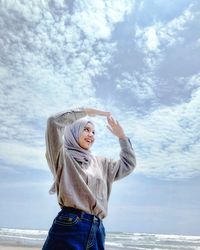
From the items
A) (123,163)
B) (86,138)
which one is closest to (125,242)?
(123,163)

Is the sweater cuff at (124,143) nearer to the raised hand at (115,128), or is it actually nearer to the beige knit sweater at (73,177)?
the raised hand at (115,128)

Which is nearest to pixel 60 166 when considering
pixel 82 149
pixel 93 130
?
pixel 82 149

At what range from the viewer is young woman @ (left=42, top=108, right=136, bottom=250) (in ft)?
5.57

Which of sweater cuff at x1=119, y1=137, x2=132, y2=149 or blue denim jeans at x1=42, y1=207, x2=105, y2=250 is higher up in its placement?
sweater cuff at x1=119, y1=137, x2=132, y2=149

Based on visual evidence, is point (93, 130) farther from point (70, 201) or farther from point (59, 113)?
point (70, 201)

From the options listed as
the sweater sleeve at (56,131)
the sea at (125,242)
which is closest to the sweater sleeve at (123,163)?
the sweater sleeve at (56,131)

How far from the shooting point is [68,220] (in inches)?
66.9

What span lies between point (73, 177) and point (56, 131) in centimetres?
26

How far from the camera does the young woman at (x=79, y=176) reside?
1.70 meters

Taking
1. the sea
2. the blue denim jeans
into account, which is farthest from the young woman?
the sea

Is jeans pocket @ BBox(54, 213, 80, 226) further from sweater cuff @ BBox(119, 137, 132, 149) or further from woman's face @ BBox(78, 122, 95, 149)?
sweater cuff @ BBox(119, 137, 132, 149)

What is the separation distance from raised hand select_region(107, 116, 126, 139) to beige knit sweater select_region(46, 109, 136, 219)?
0.21 m

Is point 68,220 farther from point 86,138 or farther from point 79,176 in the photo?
point 86,138

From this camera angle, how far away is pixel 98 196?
1815 mm
